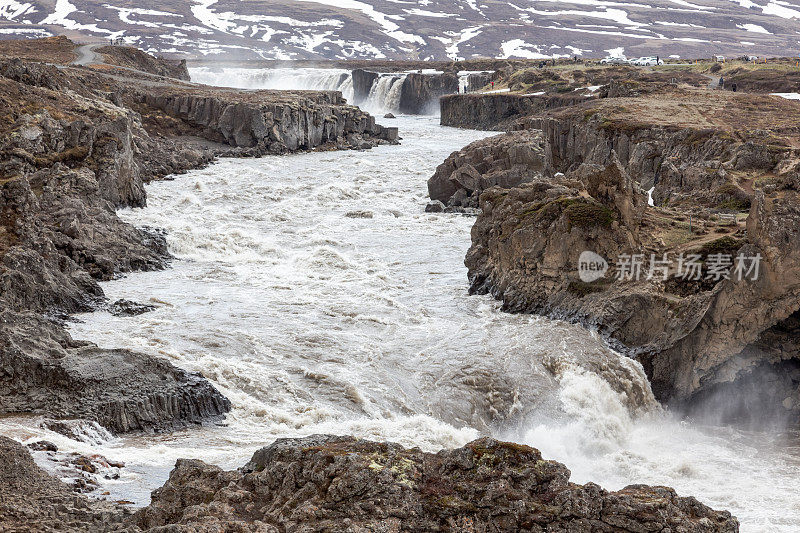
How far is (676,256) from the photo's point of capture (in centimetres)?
2439

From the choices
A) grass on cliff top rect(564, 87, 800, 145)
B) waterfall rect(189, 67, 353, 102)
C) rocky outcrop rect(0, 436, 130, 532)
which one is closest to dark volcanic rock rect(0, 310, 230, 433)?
rocky outcrop rect(0, 436, 130, 532)

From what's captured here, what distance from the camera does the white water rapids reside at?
17.8 meters

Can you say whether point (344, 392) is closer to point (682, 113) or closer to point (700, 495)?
point (700, 495)

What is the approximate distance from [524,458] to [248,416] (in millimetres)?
10091

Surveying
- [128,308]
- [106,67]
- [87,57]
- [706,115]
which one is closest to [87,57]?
[87,57]

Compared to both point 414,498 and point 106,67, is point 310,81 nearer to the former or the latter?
point 106,67

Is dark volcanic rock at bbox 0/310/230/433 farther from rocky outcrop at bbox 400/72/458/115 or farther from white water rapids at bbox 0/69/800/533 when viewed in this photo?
rocky outcrop at bbox 400/72/458/115

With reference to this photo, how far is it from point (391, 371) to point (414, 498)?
40.1ft

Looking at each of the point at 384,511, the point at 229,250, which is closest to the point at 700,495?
the point at 384,511

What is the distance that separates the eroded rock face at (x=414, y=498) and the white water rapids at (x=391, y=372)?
373cm

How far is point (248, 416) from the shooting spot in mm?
19422

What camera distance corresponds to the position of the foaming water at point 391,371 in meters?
17.8

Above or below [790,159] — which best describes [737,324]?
below

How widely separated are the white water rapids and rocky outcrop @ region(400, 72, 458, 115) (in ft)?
260
